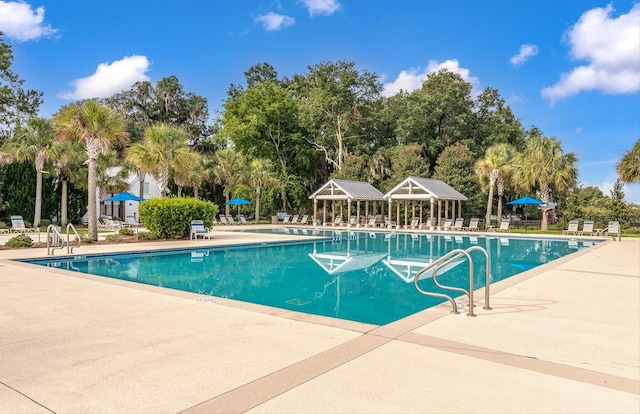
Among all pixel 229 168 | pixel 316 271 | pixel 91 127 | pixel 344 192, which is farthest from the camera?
pixel 229 168

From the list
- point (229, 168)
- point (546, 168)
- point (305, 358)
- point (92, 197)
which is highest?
point (229, 168)

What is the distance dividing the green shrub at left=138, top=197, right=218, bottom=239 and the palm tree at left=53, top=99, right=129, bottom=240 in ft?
6.79

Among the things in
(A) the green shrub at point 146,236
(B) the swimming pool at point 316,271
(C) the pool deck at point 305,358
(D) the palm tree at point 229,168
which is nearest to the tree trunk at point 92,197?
(A) the green shrub at point 146,236

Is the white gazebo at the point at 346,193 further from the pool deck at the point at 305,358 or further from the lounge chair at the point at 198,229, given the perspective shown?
the pool deck at the point at 305,358

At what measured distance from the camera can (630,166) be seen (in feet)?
78.4

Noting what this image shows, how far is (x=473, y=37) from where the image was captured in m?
29.2

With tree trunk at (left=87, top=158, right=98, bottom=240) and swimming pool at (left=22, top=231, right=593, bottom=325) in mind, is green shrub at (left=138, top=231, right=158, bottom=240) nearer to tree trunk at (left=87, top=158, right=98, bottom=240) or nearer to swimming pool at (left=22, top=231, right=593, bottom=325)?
tree trunk at (left=87, top=158, right=98, bottom=240)

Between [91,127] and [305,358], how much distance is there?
49.9 feet

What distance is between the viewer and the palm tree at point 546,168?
2734cm

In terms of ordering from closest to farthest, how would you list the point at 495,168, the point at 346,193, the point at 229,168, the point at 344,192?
1. the point at 495,168
2. the point at 346,193
3. the point at 344,192
4. the point at 229,168

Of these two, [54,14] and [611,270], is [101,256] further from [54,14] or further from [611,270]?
[54,14]

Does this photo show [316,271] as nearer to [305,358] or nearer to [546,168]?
[305,358]

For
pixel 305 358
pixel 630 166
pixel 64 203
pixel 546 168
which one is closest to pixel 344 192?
pixel 546 168

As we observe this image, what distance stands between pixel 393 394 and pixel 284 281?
7.20m
